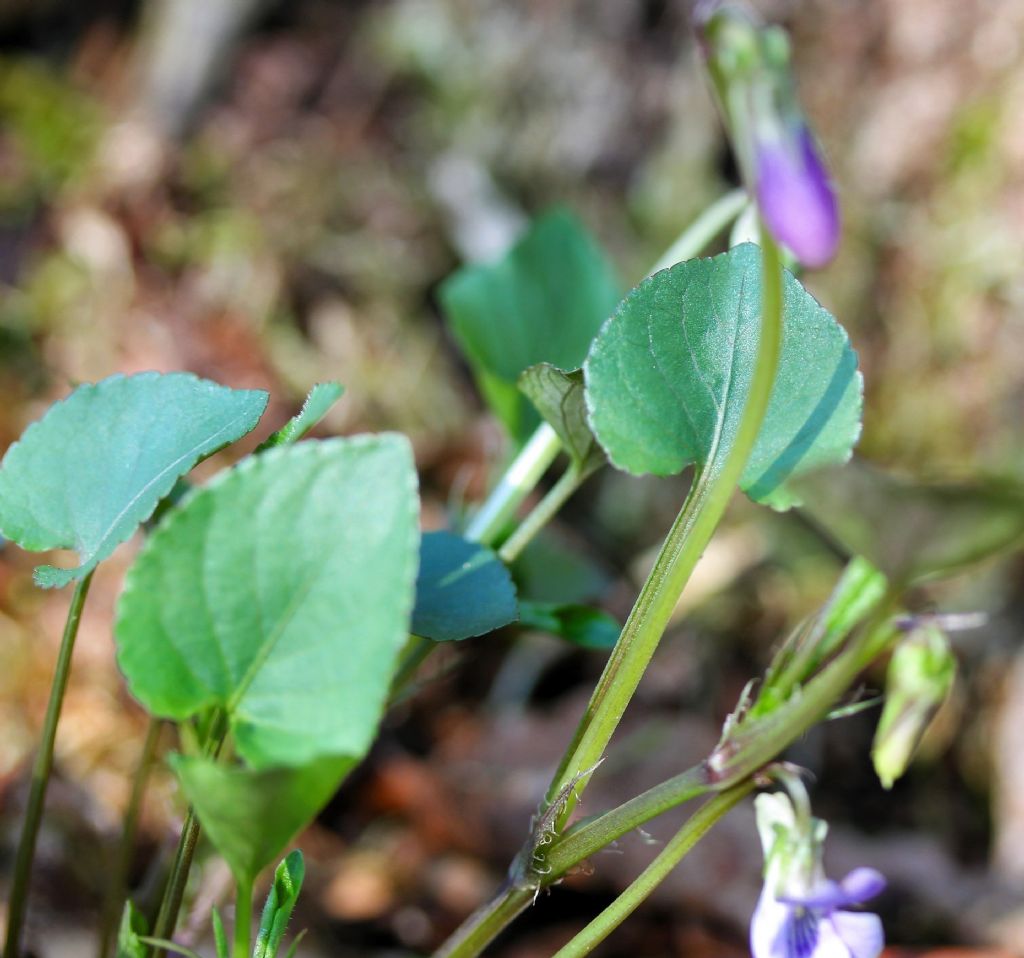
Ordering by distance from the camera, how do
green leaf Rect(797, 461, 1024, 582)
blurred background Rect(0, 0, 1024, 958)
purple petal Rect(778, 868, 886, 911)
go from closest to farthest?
1. green leaf Rect(797, 461, 1024, 582)
2. purple petal Rect(778, 868, 886, 911)
3. blurred background Rect(0, 0, 1024, 958)

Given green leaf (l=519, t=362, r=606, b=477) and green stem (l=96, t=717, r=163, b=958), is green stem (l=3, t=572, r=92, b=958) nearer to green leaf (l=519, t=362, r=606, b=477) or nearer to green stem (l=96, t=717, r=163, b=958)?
green stem (l=96, t=717, r=163, b=958)

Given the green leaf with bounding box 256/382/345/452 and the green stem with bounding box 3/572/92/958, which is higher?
the green leaf with bounding box 256/382/345/452

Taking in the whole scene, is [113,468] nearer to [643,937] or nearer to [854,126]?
[643,937]

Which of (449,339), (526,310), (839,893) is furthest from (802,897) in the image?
(449,339)

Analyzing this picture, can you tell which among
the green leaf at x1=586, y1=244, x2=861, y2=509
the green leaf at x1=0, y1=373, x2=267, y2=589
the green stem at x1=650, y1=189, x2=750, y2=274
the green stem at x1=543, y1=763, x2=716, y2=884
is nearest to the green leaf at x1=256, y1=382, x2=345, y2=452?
the green leaf at x1=0, y1=373, x2=267, y2=589

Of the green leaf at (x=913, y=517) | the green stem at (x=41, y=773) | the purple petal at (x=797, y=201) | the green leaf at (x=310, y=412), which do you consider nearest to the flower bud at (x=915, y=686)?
the green leaf at (x=913, y=517)

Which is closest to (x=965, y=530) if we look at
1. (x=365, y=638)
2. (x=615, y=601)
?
(x=365, y=638)
